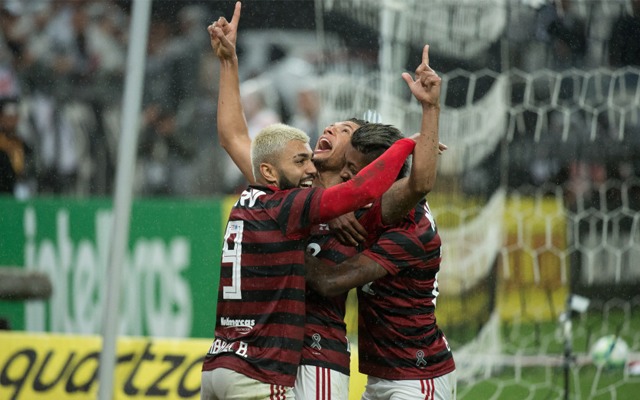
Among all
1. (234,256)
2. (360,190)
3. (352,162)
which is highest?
(352,162)

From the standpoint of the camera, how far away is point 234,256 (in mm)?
3580

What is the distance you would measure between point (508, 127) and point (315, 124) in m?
1.26

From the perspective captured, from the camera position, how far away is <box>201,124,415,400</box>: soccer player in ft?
11.4

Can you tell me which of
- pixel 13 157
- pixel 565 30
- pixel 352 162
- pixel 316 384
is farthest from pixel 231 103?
pixel 13 157

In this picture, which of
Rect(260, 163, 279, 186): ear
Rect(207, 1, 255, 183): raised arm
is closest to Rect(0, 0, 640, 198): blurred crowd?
Rect(207, 1, 255, 183): raised arm

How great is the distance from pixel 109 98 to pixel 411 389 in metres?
4.15

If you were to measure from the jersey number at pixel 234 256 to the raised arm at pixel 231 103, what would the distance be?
0.72m

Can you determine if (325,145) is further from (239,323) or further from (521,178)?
(521,178)

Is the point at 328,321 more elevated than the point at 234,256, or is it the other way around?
the point at 234,256

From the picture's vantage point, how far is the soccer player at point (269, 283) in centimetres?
348

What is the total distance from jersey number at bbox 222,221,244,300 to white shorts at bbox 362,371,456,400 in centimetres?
71

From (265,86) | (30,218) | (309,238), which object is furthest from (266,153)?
(30,218)

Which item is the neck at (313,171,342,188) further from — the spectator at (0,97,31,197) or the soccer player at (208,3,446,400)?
the spectator at (0,97,31,197)

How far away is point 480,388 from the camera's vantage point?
19.5ft
